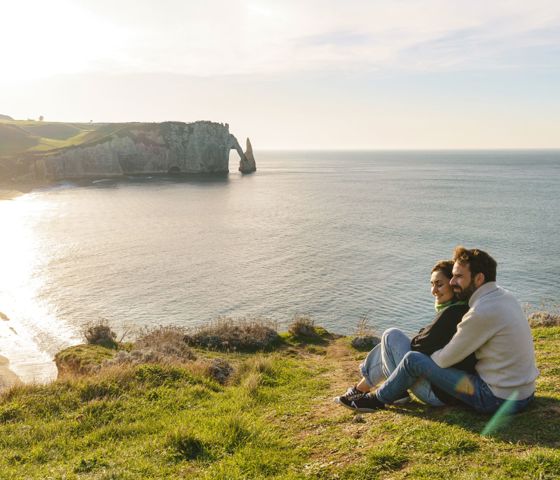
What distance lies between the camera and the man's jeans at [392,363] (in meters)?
7.50

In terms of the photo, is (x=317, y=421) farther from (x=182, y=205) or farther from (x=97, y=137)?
(x=97, y=137)

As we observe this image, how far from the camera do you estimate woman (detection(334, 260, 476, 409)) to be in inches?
278

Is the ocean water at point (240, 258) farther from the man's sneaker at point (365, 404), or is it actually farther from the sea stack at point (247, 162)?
the sea stack at point (247, 162)

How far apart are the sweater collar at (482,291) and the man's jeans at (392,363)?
146 centimetres

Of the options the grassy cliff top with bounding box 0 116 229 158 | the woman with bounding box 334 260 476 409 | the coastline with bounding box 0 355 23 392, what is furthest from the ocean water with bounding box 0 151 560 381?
the grassy cliff top with bounding box 0 116 229 158

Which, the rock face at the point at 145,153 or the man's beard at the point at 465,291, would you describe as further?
the rock face at the point at 145,153

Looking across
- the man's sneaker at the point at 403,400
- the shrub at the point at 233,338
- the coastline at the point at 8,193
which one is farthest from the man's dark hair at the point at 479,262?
the coastline at the point at 8,193

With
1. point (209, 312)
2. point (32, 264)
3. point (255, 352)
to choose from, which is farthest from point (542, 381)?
point (32, 264)

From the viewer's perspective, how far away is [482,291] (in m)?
6.51

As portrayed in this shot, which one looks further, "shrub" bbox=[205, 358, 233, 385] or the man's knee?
"shrub" bbox=[205, 358, 233, 385]

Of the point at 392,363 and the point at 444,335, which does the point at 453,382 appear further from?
the point at 392,363

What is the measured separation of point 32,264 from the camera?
138 feet

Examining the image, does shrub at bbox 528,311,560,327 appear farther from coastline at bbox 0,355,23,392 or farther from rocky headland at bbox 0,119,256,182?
rocky headland at bbox 0,119,256,182

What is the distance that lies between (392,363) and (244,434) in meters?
2.65
